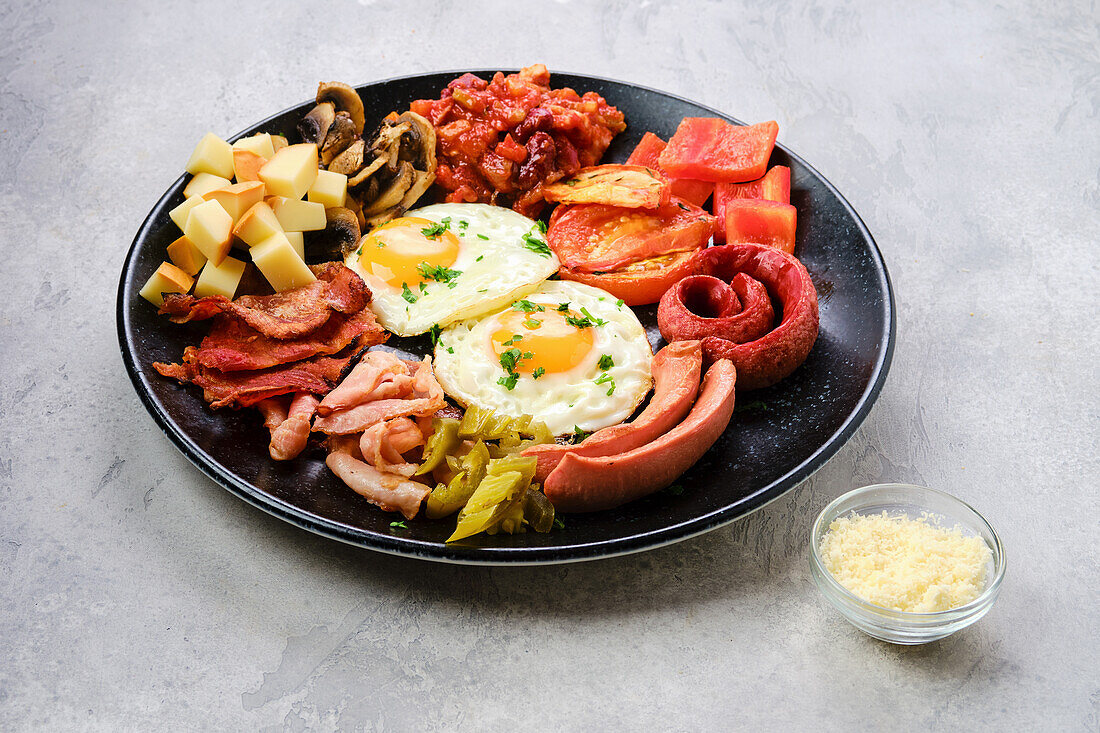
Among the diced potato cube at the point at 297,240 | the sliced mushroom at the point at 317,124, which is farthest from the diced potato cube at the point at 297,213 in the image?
the sliced mushroom at the point at 317,124

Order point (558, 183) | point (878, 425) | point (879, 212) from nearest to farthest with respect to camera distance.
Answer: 1. point (878, 425)
2. point (558, 183)
3. point (879, 212)

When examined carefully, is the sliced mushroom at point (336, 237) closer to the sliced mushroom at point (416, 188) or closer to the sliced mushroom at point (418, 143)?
Answer: the sliced mushroom at point (416, 188)

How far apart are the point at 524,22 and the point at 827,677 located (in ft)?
16.6

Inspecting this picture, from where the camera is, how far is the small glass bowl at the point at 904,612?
9.43 feet

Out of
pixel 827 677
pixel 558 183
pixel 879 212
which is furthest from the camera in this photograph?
pixel 879 212

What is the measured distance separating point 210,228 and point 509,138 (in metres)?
1.55

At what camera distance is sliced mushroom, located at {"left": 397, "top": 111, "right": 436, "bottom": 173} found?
4645 mm

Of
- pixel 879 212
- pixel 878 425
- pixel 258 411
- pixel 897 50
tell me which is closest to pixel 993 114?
pixel 897 50

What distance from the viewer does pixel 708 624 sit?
3.12 m

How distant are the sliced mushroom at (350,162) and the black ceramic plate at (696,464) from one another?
0.73 m

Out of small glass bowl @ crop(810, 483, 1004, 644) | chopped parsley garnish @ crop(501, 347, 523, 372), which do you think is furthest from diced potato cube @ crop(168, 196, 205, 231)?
small glass bowl @ crop(810, 483, 1004, 644)

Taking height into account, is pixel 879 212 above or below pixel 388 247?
below

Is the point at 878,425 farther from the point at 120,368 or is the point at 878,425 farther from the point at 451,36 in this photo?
the point at 451,36

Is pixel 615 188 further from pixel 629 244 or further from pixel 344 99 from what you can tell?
pixel 344 99
